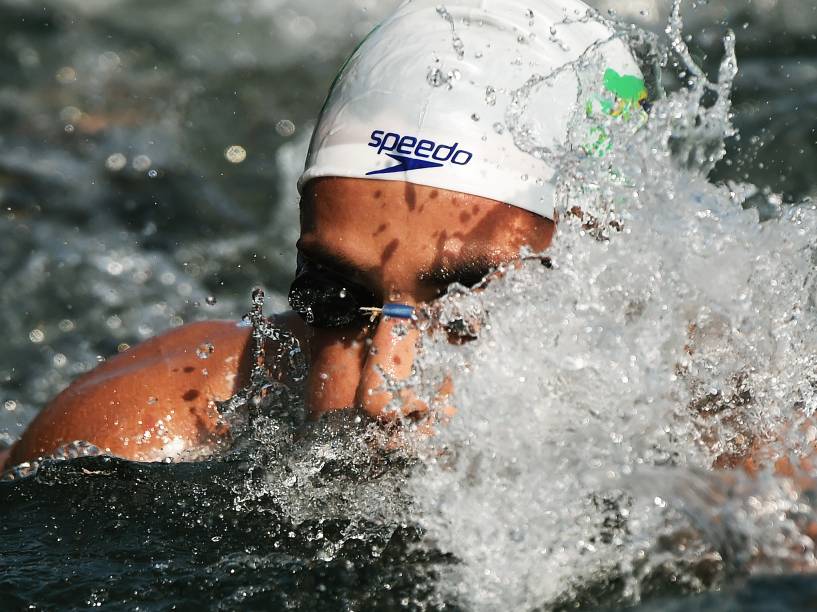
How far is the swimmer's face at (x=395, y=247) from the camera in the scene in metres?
2.19

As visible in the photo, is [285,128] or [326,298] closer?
[326,298]

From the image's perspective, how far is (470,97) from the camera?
2256mm

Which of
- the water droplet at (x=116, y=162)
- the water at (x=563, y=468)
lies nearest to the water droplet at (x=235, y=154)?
the water droplet at (x=116, y=162)

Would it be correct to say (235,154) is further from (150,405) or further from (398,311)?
(398,311)

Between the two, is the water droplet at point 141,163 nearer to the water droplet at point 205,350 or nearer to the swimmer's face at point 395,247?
the water droplet at point 205,350

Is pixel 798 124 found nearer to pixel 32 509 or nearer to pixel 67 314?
pixel 67 314

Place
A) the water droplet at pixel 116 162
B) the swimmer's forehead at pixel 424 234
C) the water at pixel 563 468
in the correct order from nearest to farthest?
1. the water at pixel 563 468
2. the swimmer's forehead at pixel 424 234
3. the water droplet at pixel 116 162

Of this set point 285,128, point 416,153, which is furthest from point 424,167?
point 285,128

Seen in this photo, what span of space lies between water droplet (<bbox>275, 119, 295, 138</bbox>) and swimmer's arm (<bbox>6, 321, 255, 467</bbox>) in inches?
136

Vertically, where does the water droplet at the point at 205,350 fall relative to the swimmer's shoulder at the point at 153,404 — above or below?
above

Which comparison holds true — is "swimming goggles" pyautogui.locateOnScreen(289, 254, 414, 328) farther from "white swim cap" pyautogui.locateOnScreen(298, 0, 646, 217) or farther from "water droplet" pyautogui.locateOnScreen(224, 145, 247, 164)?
"water droplet" pyautogui.locateOnScreen(224, 145, 247, 164)

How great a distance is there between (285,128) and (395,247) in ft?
14.1

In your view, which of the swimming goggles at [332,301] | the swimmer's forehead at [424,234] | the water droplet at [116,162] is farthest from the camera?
the water droplet at [116,162]

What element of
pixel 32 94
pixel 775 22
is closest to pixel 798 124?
pixel 775 22
